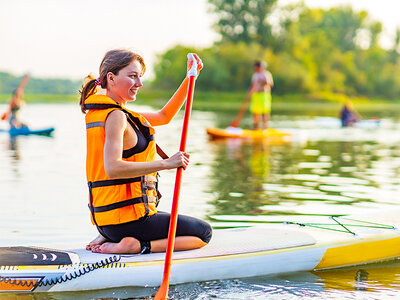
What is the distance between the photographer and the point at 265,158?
12125 millimetres

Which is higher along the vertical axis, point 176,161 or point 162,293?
point 176,161

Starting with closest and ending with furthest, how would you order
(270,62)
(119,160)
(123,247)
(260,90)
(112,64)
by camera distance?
1. (119,160)
2. (112,64)
3. (123,247)
4. (260,90)
5. (270,62)

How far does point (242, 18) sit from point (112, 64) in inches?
2584

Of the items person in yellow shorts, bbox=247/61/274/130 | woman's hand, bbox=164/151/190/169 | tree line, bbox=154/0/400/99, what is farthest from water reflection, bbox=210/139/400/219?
tree line, bbox=154/0/400/99

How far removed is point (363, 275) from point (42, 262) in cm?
223

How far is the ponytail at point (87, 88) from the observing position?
13.9 ft

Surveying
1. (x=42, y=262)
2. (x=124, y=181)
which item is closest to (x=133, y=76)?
(x=124, y=181)

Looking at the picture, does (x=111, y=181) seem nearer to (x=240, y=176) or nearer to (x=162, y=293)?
(x=162, y=293)

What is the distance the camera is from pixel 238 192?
27.1ft

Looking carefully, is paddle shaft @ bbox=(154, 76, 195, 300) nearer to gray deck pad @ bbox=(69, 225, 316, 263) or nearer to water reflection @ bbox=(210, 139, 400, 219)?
gray deck pad @ bbox=(69, 225, 316, 263)

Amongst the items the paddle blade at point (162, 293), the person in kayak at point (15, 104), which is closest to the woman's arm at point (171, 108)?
the paddle blade at point (162, 293)

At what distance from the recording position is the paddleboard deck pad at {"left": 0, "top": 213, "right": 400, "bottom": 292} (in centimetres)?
420

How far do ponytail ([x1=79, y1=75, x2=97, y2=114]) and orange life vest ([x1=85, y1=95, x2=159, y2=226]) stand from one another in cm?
10

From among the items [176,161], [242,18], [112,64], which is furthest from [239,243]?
[242,18]
